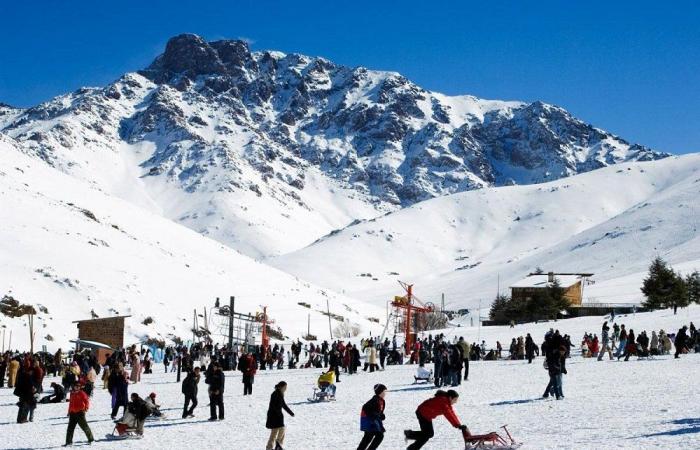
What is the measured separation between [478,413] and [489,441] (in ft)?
17.7

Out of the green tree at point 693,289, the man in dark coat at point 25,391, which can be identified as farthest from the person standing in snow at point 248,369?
the green tree at point 693,289

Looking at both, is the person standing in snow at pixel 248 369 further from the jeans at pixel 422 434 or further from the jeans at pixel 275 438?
the jeans at pixel 422 434

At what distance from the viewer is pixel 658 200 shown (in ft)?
596

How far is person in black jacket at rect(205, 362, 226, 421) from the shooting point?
21797 millimetres

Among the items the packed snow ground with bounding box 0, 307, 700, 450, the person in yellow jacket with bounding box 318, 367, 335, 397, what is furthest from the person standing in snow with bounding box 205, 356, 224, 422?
the person in yellow jacket with bounding box 318, 367, 335, 397

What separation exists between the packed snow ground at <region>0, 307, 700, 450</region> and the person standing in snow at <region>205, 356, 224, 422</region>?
39 centimetres

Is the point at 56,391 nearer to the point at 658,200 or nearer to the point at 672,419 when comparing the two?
the point at 672,419

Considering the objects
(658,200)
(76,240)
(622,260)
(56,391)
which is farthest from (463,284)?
(56,391)

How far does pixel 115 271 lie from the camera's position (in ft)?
260

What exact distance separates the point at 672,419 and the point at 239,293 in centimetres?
7310

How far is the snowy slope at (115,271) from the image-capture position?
225 feet

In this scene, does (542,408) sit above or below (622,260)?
below

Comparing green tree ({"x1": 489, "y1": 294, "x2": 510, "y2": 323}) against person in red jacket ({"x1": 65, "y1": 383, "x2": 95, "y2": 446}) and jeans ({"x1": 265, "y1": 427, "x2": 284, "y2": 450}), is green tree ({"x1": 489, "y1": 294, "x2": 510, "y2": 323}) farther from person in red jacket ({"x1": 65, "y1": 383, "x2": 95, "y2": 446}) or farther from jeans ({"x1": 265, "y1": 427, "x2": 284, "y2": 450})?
jeans ({"x1": 265, "y1": 427, "x2": 284, "y2": 450})

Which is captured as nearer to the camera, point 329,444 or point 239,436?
point 329,444
